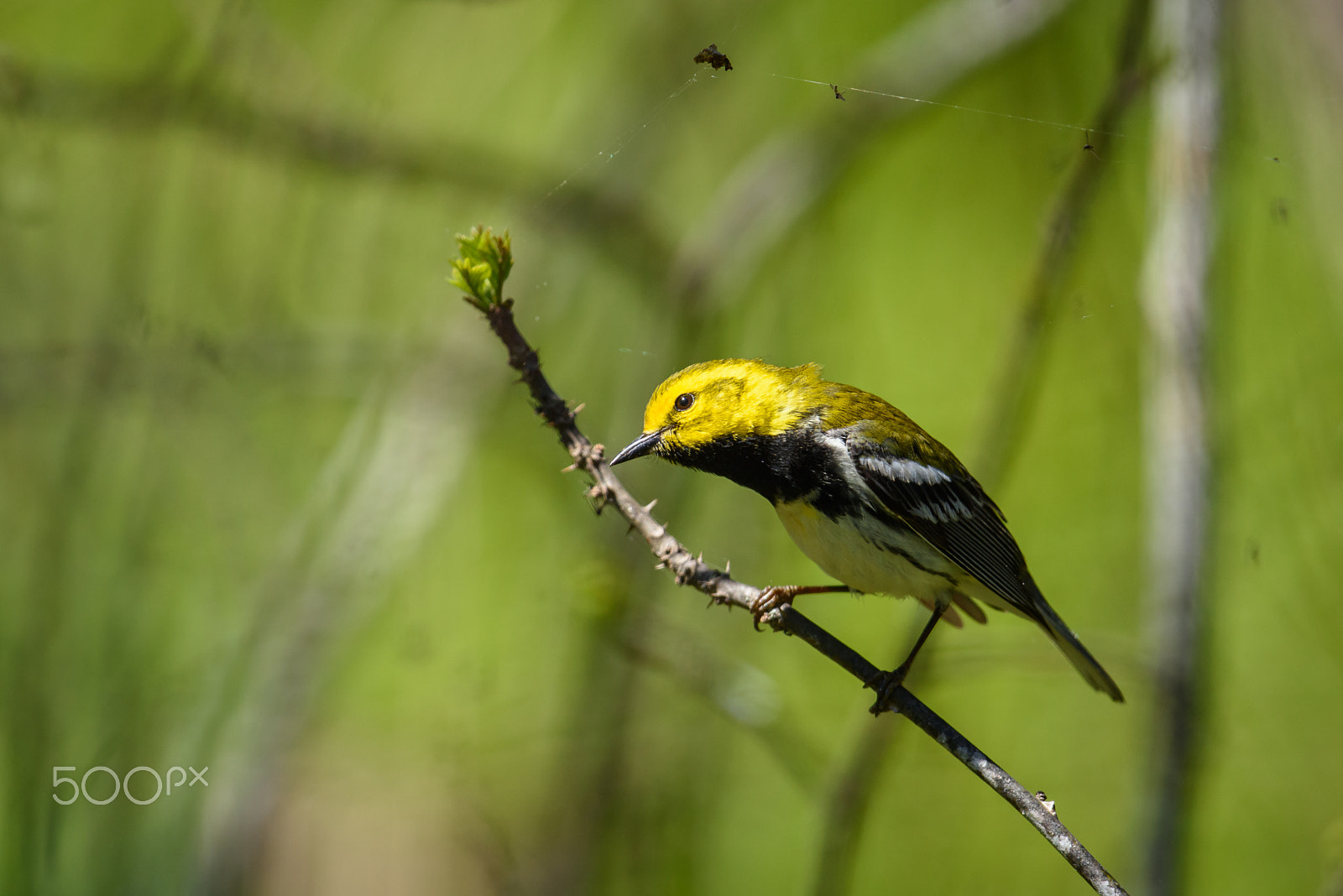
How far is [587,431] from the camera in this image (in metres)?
3.36

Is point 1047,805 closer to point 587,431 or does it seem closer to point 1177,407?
point 1177,407

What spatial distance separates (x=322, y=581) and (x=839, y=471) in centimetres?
160

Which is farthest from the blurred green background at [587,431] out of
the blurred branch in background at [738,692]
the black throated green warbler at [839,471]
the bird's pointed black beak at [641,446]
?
the bird's pointed black beak at [641,446]

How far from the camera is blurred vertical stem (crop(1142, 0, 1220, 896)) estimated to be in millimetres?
2230

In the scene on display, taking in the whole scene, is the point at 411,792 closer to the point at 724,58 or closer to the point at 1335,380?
the point at 724,58

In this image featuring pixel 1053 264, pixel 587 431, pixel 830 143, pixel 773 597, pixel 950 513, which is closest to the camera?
pixel 773 597

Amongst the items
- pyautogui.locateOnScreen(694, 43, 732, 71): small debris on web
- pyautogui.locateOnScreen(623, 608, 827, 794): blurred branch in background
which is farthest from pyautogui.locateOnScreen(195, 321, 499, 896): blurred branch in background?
pyautogui.locateOnScreen(694, 43, 732, 71): small debris on web

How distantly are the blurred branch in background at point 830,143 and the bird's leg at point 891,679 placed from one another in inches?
46.4

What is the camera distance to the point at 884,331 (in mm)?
3248

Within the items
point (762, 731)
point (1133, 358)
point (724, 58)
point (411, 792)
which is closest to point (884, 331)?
point (1133, 358)

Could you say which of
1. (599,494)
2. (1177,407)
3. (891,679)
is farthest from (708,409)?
(1177,407)

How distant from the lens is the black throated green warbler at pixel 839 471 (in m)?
1.87

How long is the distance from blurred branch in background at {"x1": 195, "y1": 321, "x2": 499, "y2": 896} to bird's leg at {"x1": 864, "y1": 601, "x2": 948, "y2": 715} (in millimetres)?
1492

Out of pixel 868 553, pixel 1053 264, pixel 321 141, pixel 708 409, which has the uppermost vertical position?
pixel 321 141
